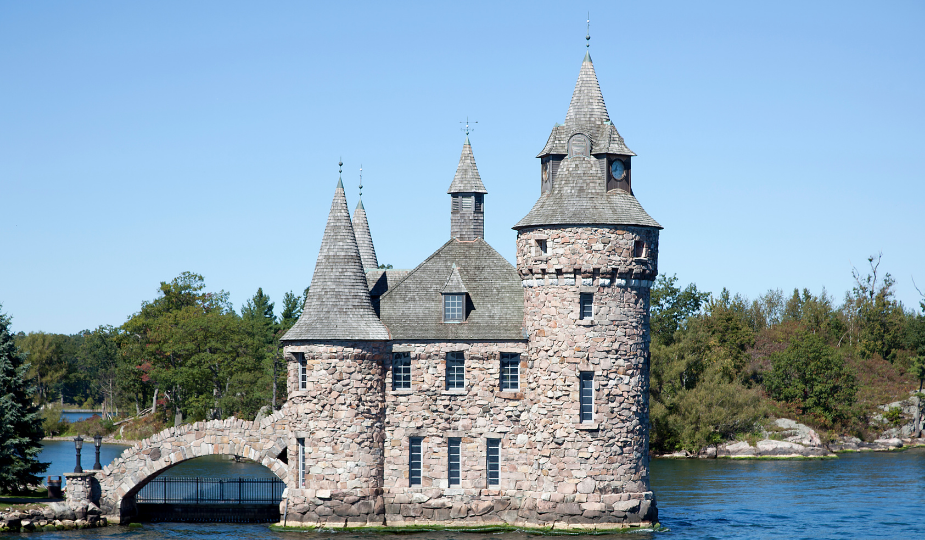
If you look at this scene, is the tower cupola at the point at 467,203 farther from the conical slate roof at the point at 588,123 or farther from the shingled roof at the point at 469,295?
the conical slate roof at the point at 588,123

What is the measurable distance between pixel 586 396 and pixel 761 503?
1513 cm

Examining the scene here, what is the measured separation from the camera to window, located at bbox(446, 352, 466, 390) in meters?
40.6

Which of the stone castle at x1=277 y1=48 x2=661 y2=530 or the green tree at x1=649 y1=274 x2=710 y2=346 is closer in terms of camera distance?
the stone castle at x1=277 y1=48 x2=661 y2=530

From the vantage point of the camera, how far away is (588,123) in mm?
41281

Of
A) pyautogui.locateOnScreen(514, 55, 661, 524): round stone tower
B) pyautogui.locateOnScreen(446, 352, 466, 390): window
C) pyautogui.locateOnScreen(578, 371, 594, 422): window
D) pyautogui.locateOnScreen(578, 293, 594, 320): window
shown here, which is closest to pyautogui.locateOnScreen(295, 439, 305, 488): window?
pyautogui.locateOnScreen(446, 352, 466, 390): window

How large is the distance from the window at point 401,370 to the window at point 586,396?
6.59 m

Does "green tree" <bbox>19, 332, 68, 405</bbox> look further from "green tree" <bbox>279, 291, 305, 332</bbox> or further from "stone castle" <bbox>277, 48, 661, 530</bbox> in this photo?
"stone castle" <bbox>277, 48, 661, 530</bbox>

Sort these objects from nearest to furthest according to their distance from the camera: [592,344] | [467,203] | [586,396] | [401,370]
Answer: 1. [592,344]
2. [586,396]
3. [401,370]
4. [467,203]

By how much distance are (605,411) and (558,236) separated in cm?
666

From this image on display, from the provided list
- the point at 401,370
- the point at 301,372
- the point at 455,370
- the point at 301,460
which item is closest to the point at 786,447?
the point at 455,370

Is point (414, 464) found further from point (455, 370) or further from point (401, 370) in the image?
point (455, 370)

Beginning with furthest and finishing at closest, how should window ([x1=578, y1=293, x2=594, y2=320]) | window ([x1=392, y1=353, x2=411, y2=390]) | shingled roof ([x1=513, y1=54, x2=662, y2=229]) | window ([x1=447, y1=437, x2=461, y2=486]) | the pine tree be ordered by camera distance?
the pine tree, window ([x1=392, y1=353, x2=411, y2=390]), window ([x1=447, y1=437, x2=461, y2=486]), shingled roof ([x1=513, y1=54, x2=662, y2=229]), window ([x1=578, y1=293, x2=594, y2=320])

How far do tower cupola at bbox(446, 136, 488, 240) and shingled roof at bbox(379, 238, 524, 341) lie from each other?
0.76 meters

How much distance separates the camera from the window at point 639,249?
39906 mm
